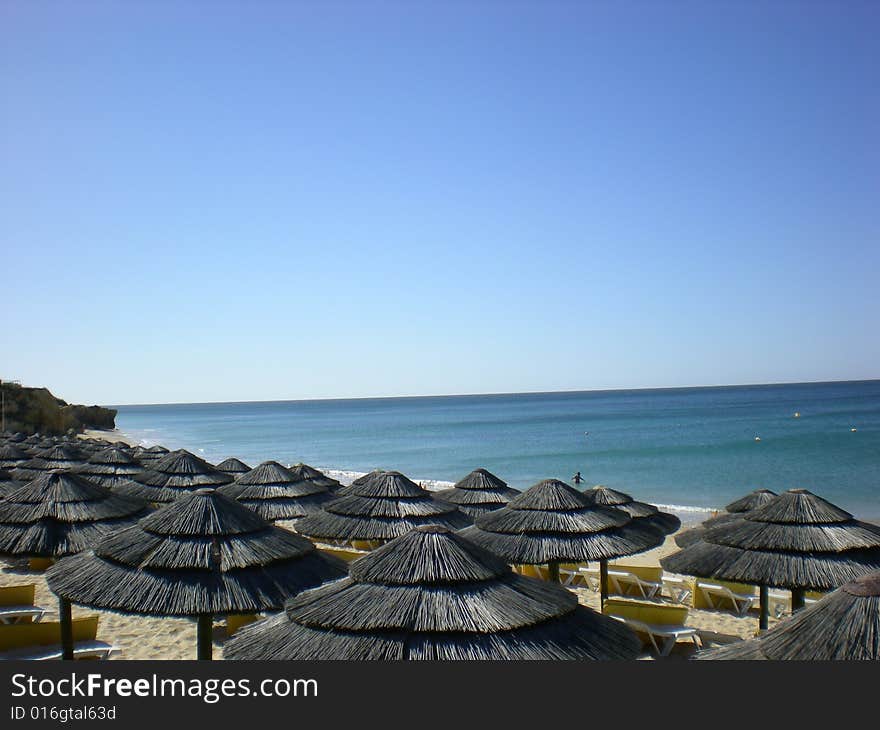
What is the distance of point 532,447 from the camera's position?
181 feet

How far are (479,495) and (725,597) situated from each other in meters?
4.28

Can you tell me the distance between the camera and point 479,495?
39.5 feet

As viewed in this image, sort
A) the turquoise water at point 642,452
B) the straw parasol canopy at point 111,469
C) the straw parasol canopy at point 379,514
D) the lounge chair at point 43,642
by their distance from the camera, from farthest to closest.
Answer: the turquoise water at point 642,452, the straw parasol canopy at point 111,469, the straw parasol canopy at point 379,514, the lounge chair at point 43,642

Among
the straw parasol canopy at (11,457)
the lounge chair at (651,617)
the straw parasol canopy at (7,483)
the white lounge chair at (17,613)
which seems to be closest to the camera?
the lounge chair at (651,617)

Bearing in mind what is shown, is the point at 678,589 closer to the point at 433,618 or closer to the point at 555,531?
the point at 555,531

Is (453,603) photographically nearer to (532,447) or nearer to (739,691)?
(739,691)

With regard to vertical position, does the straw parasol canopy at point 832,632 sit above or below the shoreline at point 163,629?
above

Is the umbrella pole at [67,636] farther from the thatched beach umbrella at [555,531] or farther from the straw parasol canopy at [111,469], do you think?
the straw parasol canopy at [111,469]

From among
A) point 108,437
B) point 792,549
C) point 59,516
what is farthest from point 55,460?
point 108,437

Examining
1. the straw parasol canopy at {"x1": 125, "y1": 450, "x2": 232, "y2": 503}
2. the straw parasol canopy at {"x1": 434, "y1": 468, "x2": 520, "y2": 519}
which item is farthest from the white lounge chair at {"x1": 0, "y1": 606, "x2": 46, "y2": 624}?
the straw parasol canopy at {"x1": 434, "y1": 468, "x2": 520, "y2": 519}

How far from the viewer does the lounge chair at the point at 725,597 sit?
35.7 ft

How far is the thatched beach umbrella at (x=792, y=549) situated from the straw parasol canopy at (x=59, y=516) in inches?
267

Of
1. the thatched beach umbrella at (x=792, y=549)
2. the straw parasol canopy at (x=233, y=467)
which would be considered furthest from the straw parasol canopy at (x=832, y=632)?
the straw parasol canopy at (x=233, y=467)

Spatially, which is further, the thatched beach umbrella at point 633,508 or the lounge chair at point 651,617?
the thatched beach umbrella at point 633,508
